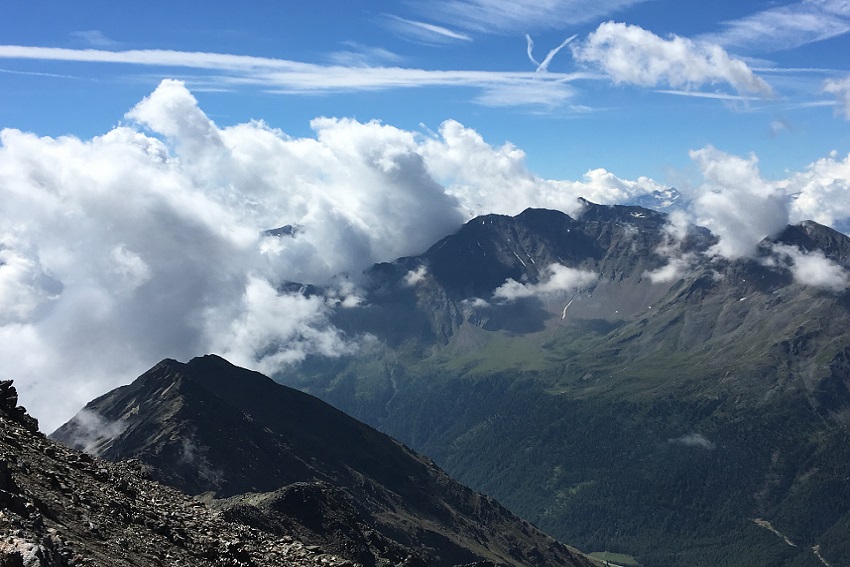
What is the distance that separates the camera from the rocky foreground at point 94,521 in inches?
1763

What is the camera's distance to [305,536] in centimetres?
19462

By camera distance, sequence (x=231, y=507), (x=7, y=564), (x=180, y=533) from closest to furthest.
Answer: (x=7, y=564), (x=180, y=533), (x=231, y=507)

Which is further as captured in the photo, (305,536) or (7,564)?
(305,536)

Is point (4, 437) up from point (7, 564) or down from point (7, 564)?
up

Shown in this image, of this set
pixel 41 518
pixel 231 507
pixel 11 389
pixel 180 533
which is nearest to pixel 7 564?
pixel 41 518

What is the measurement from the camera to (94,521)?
57188 mm

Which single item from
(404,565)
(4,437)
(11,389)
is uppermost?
(11,389)

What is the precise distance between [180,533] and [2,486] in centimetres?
1826

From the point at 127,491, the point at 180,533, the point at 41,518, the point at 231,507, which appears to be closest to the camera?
the point at 41,518

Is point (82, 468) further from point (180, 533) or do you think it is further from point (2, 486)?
point (2, 486)

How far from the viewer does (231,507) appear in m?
185

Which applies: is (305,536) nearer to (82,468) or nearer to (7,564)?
(82,468)

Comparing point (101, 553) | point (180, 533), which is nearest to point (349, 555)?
point (180, 533)

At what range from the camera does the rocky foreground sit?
147 feet
